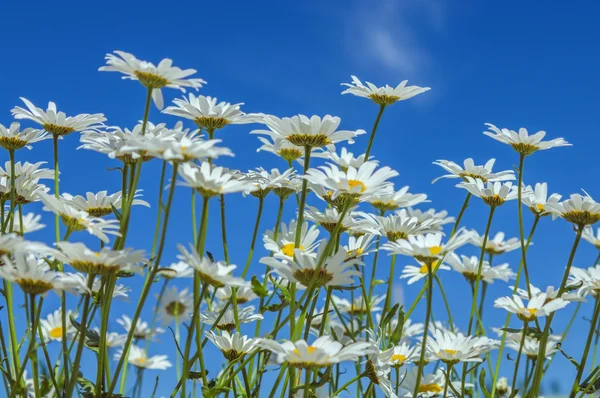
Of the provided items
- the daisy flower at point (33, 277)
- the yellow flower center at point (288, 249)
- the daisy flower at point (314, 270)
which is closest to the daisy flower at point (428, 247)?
the daisy flower at point (314, 270)

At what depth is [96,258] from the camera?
1.77 meters

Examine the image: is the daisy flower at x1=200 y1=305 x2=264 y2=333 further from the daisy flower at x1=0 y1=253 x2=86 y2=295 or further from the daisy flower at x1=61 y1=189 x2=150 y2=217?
the daisy flower at x1=0 y1=253 x2=86 y2=295

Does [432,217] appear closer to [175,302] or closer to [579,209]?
[579,209]

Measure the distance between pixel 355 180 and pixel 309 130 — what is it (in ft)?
0.81

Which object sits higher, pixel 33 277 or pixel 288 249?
pixel 288 249

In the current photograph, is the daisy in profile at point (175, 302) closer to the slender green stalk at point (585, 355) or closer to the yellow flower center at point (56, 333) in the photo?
the yellow flower center at point (56, 333)

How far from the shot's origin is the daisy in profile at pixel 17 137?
7.97ft

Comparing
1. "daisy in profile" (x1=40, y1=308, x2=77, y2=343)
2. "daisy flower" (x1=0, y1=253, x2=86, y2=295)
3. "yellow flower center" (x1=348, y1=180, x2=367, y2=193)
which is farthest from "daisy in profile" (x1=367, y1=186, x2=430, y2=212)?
"daisy in profile" (x1=40, y1=308, x2=77, y2=343)

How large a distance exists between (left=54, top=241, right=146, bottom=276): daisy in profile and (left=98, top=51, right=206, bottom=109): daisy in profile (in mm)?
559

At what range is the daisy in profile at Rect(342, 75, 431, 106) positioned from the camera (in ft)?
8.68

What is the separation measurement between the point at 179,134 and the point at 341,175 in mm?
487

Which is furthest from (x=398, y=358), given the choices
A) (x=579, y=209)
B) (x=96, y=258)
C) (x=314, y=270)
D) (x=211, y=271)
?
(x=96, y=258)

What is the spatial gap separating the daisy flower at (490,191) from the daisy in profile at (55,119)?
135 cm

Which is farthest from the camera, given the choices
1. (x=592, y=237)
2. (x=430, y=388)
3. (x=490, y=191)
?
(x=592, y=237)
